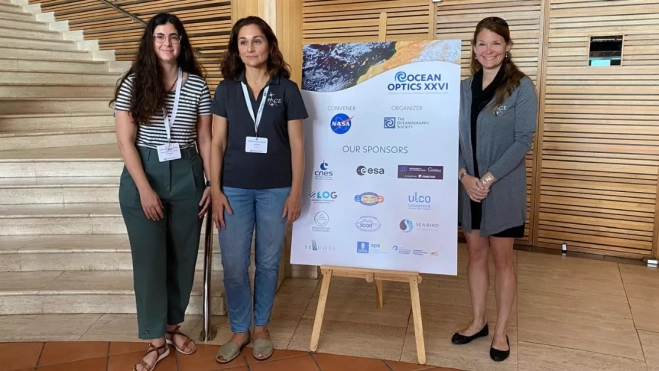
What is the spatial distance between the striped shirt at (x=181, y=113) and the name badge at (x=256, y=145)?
28 centimetres

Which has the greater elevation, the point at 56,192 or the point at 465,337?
the point at 56,192

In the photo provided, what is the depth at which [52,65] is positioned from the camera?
221 inches

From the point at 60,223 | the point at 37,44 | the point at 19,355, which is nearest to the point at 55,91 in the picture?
the point at 37,44

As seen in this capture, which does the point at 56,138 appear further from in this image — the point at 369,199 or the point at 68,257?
the point at 369,199

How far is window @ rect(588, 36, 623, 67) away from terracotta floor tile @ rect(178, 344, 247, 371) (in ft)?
11.1

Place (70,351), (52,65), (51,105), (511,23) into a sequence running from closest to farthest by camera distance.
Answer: (70,351) → (511,23) → (51,105) → (52,65)

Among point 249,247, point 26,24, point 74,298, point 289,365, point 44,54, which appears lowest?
point 289,365

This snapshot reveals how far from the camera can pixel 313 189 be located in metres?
2.64

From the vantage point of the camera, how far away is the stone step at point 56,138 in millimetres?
4418

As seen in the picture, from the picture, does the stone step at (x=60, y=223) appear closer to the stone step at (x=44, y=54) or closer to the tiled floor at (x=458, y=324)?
the tiled floor at (x=458, y=324)

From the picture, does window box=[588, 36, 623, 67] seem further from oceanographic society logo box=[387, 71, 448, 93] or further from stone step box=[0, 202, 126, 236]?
stone step box=[0, 202, 126, 236]

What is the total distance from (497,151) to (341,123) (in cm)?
76

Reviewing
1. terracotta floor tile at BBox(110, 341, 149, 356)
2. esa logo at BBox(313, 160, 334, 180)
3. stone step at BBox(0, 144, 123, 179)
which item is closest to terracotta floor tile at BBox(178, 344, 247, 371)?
terracotta floor tile at BBox(110, 341, 149, 356)

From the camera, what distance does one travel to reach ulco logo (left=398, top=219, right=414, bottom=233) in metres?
2.54
